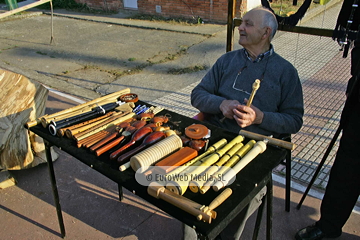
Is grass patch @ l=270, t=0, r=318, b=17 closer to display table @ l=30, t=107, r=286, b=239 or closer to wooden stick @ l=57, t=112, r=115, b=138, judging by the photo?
display table @ l=30, t=107, r=286, b=239

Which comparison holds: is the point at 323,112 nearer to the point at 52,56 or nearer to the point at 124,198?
the point at 124,198

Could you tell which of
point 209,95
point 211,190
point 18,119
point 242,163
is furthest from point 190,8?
point 211,190

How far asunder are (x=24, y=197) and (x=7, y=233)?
42 centimetres

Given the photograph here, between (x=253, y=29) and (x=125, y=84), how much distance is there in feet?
10.8

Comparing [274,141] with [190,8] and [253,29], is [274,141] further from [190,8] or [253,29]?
[190,8]

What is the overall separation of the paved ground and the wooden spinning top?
927 mm

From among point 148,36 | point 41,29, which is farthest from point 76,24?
point 148,36

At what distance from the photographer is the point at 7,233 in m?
2.37

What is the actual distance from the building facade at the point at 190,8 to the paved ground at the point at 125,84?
0.43m

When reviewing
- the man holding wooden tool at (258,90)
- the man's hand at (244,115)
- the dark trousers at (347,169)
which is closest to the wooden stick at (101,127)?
the man holding wooden tool at (258,90)

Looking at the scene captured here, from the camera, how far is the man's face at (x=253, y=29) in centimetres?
215

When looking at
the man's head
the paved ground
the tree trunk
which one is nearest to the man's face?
the man's head

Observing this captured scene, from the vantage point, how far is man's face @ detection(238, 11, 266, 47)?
7.04 feet

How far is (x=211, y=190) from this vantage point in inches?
55.9
